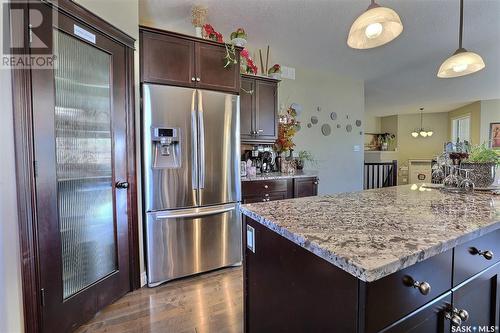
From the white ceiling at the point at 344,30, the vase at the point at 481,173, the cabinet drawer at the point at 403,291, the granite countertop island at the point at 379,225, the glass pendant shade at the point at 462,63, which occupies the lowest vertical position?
the cabinet drawer at the point at 403,291

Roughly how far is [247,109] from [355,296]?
8.93 ft

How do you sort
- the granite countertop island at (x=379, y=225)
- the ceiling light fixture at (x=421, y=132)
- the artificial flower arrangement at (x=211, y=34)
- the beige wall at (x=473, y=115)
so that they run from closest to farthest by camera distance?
the granite countertop island at (x=379, y=225) < the artificial flower arrangement at (x=211, y=34) < the beige wall at (x=473, y=115) < the ceiling light fixture at (x=421, y=132)

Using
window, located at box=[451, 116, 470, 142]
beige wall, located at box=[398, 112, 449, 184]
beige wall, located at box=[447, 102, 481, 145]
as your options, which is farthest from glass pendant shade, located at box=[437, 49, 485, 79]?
beige wall, located at box=[398, 112, 449, 184]

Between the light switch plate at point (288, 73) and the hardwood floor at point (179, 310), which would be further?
the light switch plate at point (288, 73)

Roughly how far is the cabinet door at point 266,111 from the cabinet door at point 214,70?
71cm

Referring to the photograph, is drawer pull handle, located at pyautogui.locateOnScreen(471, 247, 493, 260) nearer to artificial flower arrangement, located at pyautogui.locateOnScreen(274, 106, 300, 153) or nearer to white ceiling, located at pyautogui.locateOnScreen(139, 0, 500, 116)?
white ceiling, located at pyautogui.locateOnScreen(139, 0, 500, 116)

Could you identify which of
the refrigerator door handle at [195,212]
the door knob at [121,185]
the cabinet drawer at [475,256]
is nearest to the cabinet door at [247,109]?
the refrigerator door handle at [195,212]

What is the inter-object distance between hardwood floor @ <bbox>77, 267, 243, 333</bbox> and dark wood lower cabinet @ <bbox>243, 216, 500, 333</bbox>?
69cm

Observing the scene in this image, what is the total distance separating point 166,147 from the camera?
7.20 feet

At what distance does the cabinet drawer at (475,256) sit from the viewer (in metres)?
0.89

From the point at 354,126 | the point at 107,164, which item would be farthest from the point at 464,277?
the point at 354,126

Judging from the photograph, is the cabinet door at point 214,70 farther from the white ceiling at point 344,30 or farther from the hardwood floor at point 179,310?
the hardwood floor at point 179,310

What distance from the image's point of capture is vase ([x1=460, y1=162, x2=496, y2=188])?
165 centimetres

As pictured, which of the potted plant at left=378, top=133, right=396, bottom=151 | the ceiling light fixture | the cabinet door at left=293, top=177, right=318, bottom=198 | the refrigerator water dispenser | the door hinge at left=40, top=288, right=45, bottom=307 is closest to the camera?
the door hinge at left=40, top=288, right=45, bottom=307
